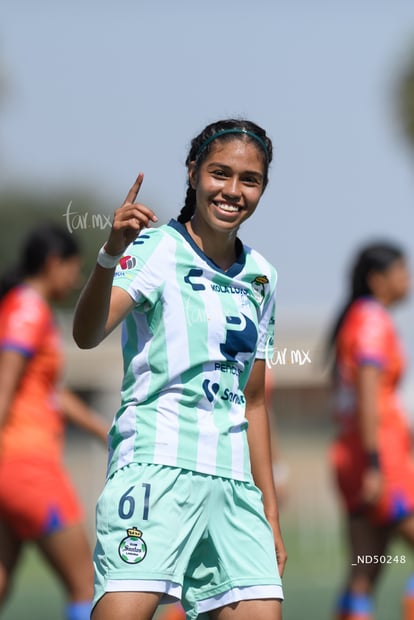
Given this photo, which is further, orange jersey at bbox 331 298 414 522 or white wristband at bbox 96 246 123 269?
orange jersey at bbox 331 298 414 522

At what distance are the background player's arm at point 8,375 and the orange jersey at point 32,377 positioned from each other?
37 millimetres

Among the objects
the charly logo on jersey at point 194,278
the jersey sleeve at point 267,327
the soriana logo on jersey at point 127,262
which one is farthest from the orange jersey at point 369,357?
the soriana logo on jersey at point 127,262

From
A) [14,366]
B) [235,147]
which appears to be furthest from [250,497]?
[14,366]

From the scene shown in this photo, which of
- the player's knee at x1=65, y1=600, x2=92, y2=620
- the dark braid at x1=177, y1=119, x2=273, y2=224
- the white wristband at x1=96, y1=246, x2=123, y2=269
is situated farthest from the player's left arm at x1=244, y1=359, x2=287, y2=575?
the player's knee at x1=65, y1=600, x2=92, y2=620

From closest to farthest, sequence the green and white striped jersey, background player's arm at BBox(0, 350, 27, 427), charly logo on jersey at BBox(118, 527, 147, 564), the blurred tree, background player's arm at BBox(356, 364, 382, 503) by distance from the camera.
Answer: charly logo on jersey at BBox(118, 527, 147, 564), the green and white striped jersey, background player's arm at BBox(0, 350, 27, 427), background player's arm at BBox(356, 364, 382, 503), the blurred tree

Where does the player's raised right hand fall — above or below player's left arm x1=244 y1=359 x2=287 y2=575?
above

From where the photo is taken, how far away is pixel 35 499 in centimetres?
638

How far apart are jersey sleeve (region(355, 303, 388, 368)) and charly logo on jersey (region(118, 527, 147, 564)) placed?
313 cm

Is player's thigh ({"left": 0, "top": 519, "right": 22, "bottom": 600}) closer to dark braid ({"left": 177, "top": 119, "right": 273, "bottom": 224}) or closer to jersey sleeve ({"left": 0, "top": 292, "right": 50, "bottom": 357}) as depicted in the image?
jersey sleeve ({"left": 0, "top": 292, "right": 50, "bottom": 357})

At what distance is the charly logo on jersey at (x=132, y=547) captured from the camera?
3.72 meters

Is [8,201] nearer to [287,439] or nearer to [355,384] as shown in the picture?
[287,439]

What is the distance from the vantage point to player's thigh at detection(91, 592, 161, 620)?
3.67m

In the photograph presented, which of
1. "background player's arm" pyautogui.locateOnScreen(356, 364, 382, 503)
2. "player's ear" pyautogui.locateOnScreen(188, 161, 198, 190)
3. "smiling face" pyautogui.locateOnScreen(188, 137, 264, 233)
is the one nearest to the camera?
"smiling face" pyautogui.locateOnScreen(188, 137, 264, 233)

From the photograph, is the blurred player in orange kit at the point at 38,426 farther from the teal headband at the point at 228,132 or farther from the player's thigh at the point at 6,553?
the teal headband at the point at 228,132
